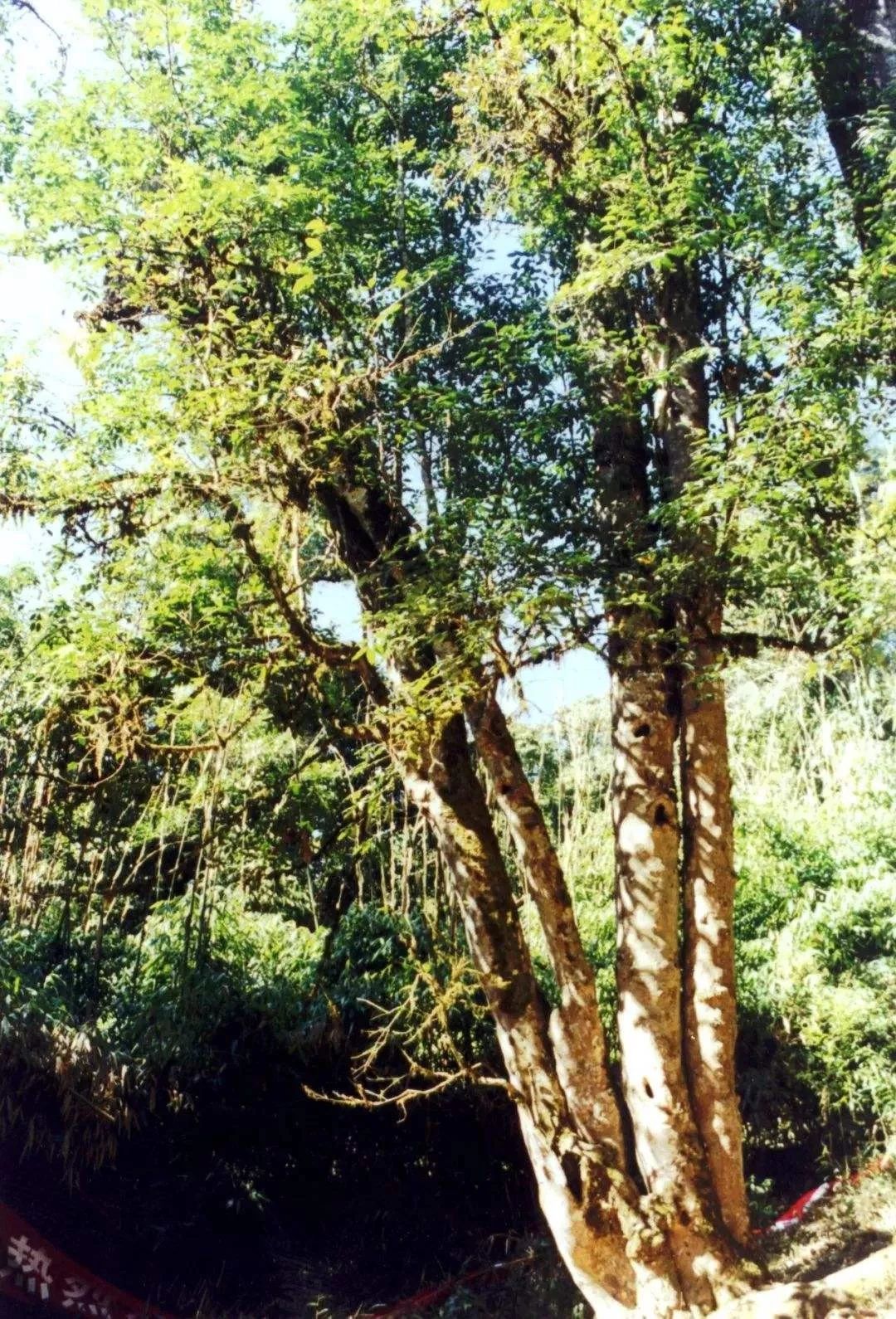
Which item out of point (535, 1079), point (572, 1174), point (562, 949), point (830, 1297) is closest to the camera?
point (830, 1297)

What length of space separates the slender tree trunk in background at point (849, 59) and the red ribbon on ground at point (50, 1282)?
5.69 meters

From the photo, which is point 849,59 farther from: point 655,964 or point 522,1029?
point 522,1029

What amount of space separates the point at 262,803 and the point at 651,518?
7.66 feet

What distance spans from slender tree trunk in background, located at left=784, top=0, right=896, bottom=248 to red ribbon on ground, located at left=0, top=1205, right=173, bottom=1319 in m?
5.69

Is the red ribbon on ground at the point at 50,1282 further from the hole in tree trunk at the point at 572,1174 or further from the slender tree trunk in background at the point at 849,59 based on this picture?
the slender tree trunk in background at the point at 849,59

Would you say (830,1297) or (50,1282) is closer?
(830,1297)

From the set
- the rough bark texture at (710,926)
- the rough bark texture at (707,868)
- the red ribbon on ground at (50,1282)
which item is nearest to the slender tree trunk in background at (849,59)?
Answer: the rough bark texture at (707,868)

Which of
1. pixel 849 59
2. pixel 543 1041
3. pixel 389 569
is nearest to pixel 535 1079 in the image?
pixel 543 1041

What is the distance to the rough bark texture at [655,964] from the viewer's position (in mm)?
3293

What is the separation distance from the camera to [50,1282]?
4629mm

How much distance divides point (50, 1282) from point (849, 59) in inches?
249

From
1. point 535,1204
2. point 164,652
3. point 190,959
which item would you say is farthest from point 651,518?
point 535,1204

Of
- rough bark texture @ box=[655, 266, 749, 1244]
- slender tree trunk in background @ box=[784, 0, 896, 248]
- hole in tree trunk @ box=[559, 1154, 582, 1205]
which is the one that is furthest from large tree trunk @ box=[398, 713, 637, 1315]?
slender tree trunk in background @ box=[784, 0, 896, 248]

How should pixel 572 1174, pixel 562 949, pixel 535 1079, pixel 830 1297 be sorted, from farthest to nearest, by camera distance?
pixel 562 949, pixel 535 1079, pixel 572 1174, pixel 830 1297
